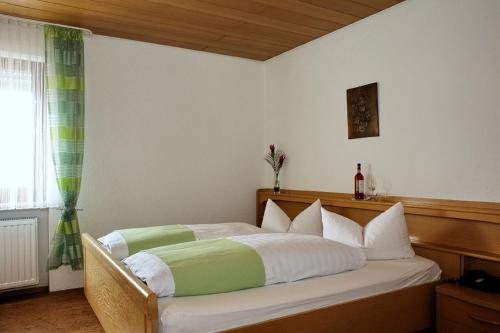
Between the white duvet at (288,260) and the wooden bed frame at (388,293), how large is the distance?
8 cm

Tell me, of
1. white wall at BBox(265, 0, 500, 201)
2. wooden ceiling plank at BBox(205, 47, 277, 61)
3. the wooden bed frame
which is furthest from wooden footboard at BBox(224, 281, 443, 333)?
wooden ceiling plank at BBox(205, 47, 277, 61)

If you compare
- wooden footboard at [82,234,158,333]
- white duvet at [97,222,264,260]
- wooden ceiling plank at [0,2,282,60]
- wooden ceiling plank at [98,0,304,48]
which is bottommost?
wooden footboard at [82,234,158,333]

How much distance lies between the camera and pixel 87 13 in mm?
3199

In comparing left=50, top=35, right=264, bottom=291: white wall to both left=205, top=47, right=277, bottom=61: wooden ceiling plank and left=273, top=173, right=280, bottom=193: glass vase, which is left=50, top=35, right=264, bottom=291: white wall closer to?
left=205, top=47, right=277, bottom=61: wooden ceiling plank

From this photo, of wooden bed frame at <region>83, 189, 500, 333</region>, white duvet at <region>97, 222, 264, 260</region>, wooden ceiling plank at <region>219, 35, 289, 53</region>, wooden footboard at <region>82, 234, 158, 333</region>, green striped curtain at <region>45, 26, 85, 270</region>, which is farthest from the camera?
wooden ceiling plank at <region>219, 35, 289, 53</region>

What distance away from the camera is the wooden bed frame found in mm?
1833

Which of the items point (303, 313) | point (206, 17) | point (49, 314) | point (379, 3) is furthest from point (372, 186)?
point (49, 314)

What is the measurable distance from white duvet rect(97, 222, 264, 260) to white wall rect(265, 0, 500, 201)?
106 cm

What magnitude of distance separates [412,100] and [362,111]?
48 cm

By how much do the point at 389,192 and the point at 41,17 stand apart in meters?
3.30

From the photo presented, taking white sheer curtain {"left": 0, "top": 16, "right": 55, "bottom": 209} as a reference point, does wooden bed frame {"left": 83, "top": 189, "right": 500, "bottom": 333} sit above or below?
below

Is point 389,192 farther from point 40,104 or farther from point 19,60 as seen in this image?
point 19,60

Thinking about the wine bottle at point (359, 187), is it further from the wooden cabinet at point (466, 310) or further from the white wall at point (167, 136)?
the white wall at point (167, 136)

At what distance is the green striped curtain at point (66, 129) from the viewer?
3.39 metres
